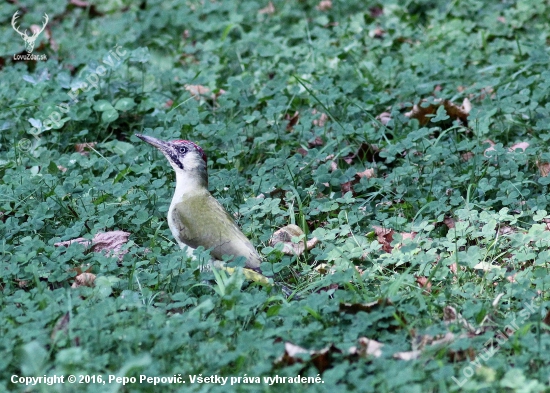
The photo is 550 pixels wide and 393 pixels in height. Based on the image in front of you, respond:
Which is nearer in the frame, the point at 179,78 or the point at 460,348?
the point at 460,348

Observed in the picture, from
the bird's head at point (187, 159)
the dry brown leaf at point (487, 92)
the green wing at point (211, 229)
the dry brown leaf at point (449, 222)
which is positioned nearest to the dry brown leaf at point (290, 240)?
the green wing at point (211, 229)

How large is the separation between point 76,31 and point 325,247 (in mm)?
4635

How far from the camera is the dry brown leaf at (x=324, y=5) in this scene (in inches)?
348

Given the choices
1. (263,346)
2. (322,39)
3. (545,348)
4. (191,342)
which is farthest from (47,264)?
(322,39)

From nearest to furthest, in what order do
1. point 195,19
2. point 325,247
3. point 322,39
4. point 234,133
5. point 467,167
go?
point 325,247, point 467,167, point 234,133, point 322,39, point 195,19

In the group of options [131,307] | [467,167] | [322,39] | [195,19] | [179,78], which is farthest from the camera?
[195,19]

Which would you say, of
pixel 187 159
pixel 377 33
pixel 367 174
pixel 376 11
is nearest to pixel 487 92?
pixel 367 174

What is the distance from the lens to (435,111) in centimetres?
656

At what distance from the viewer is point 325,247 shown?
521 cm

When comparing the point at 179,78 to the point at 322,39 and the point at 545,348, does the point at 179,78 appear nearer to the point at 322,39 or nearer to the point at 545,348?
the point at 322,39

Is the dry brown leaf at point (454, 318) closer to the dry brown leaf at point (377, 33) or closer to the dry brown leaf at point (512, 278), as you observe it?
the dry brown leaf at point (512, 278)

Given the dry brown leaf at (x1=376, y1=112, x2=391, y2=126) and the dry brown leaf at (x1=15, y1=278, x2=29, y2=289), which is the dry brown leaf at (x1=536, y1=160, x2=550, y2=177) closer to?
the dry brown leaf at (x1=376, y1=112, x2=391, y2=126)

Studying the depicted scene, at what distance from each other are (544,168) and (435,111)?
3.48 feet

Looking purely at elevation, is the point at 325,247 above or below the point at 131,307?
below
